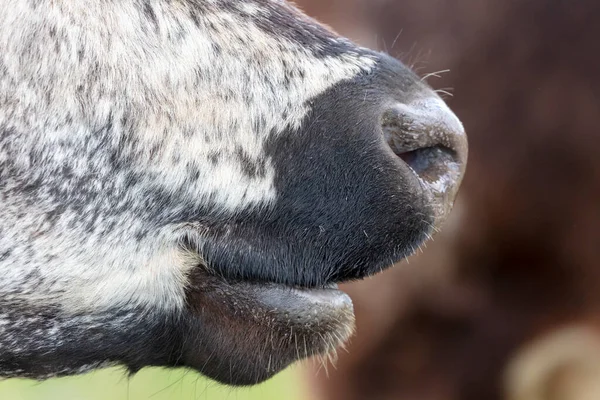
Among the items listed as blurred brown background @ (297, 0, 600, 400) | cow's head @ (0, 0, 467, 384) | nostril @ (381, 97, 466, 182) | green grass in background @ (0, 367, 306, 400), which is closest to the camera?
cow's head @ (0, 0, 467, 384)

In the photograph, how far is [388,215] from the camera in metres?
1.28

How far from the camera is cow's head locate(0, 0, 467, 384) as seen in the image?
1.17 metres

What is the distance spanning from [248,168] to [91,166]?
0.78ft

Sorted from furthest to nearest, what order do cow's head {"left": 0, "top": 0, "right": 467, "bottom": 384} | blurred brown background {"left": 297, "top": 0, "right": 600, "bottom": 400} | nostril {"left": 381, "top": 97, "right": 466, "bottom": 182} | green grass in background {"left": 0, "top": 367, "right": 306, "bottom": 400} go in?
green grass in background {"left": 0, "top": 367, "right": 306, "bottom": 400}, blurred brown background {"left": 297, "top": 0, "right": 600, "bottom": 400}, nostril {"left": 381, "top": 97, "right": 466, "bottom": 182}, cow's head {"left": 0, "top": 0, "right": 467, "bottom": 384}

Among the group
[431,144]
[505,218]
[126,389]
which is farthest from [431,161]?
[126,389]

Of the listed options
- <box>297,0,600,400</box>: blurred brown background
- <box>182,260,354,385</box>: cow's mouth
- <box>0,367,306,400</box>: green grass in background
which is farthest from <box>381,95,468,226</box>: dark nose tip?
<box>0,367,306,400</box>: green grass in background

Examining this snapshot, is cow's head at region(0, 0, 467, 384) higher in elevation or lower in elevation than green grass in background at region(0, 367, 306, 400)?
higher

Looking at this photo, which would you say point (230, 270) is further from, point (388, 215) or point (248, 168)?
point (388, 215)

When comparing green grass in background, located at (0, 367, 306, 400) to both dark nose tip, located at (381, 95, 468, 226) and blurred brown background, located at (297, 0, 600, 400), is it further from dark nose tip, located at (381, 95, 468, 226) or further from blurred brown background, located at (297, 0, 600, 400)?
dark nose tip, located at (381, 95, 468, 226)

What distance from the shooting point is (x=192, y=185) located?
1.21 metres

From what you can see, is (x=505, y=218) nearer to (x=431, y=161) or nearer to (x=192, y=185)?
(x=431, y=161)

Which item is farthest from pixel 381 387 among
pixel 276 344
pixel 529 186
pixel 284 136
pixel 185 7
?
pixel 185 7

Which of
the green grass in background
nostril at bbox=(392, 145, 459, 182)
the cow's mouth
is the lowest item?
the green grass in background

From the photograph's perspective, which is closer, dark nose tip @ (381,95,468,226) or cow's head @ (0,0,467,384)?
cow's head @ (0,0,467,384)
